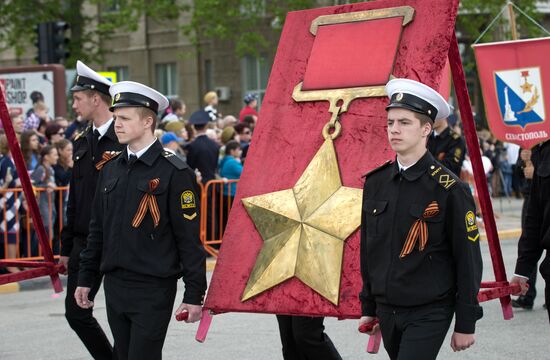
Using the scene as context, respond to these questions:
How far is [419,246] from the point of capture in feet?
16.3

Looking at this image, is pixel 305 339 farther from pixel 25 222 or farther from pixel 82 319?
pixel 25 222

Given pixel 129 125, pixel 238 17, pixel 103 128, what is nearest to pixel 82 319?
pixel 103 128

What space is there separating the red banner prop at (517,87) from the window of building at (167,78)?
31.4 meters

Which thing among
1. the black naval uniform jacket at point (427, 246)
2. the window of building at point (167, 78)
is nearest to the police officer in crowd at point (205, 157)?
the black naval uniform jacket at point (427, 246)

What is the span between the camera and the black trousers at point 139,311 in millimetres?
5547

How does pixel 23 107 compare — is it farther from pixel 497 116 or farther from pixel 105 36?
pixel 105 36

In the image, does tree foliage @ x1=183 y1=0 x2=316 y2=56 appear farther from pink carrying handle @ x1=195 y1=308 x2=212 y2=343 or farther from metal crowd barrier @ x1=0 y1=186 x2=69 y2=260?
pink carrying handle @ x1=195 y1=308 x2=212 y2=343

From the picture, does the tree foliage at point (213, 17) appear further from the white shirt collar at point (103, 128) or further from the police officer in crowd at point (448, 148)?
the white shirt collar at point (103, 128)

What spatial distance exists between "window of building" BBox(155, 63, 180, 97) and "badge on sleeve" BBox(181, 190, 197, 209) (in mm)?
34273

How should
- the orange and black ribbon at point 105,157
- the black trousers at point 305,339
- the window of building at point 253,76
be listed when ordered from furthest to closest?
1. the window of building at point 253,76
2. the orange and black ribbon at point 105,157
3. the black trousers at point 305,339

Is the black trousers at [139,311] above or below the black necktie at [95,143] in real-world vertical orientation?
below

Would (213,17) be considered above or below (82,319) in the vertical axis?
above

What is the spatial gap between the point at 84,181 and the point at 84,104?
0.46 m

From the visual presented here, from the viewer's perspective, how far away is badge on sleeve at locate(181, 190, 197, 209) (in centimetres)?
567
